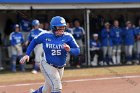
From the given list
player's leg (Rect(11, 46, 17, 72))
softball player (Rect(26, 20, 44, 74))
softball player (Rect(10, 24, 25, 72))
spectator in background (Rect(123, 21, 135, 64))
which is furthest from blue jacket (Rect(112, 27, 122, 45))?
player's leg (Rect(11, 46, 17, 72))

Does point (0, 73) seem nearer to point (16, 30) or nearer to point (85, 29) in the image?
point (16, 30)

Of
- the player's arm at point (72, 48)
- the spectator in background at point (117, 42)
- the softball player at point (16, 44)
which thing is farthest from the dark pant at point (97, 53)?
the player's arm at point (72, 48)

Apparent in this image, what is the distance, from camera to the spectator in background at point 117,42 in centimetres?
1771

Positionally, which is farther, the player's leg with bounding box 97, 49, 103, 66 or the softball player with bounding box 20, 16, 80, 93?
the player's leg with bounding box 97, 49, 103, 66

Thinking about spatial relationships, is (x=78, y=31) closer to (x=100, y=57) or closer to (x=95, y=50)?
(x=95, y=50)

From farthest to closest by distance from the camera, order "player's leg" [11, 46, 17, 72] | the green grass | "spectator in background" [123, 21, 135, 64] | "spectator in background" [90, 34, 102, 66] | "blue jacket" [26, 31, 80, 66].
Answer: "spectator in background" [123, 21, 135, 64]
"spectator in background" [90, 34, 102, 66]
"player's leg" [11, 46, 17, 72]
the green grass
"blue jacket" [26, 31, 80, 66]

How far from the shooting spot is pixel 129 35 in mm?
17953

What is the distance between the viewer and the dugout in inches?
634

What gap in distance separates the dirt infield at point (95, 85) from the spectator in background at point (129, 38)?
389 centimetres

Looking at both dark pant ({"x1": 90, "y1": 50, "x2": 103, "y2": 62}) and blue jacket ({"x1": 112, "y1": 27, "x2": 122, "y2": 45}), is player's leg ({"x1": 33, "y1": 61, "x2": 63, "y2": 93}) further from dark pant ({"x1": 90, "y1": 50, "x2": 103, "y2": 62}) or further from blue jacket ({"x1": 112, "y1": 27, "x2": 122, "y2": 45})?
blue jacket ({"x1": 112, "y1": 27, "x2": 122, "y2": 45})

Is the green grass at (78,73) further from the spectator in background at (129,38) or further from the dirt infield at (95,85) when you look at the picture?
the spectator in background at (129,38)

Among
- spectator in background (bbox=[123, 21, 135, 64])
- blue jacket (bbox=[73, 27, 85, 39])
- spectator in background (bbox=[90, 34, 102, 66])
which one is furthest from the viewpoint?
spectator in background (bbox=[123, 21, 135, 64])

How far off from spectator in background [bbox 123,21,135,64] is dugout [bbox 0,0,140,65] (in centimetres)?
87

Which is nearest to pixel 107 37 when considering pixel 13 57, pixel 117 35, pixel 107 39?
pixel 107 39
